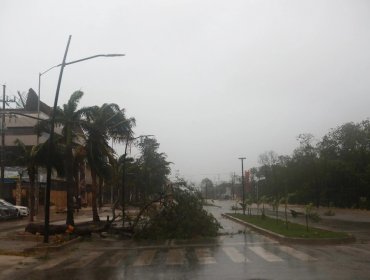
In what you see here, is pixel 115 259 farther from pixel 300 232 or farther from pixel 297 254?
pixel 300 232

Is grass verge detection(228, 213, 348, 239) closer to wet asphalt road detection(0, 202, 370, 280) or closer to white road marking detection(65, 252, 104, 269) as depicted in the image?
wet asphalt road detection(0, 202, 370, 280)

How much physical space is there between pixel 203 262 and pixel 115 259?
3.32 metres

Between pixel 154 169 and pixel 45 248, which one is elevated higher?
pixel 154 169

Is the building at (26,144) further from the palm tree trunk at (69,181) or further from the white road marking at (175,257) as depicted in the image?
the white road marking at (175,257)

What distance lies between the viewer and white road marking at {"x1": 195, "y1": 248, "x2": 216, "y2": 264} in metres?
16.2

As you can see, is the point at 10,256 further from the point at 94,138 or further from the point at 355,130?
the point at 355,130

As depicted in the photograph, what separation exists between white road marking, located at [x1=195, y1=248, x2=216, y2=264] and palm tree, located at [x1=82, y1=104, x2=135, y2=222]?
1256 cm

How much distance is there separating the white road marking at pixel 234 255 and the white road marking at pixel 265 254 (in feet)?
2.01

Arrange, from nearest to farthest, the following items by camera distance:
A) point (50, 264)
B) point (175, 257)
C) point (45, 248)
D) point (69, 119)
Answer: point (50, 264), point (175, 257), point (45, 248), point (69, 119)

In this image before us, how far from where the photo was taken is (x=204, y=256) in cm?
1767

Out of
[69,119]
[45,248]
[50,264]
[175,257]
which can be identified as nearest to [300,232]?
[175,257]

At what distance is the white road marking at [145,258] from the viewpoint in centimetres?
1636

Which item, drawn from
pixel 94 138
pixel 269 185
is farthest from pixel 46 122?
pixel 269 185

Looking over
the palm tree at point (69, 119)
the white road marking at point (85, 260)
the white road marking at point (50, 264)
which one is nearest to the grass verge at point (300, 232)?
the white road marking at point (85, 260)
